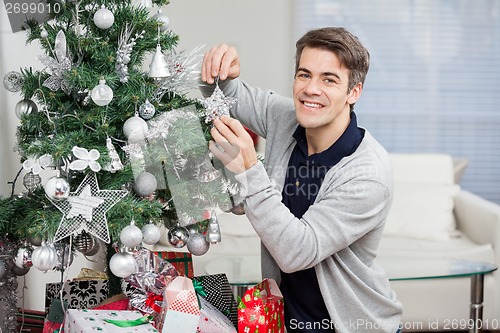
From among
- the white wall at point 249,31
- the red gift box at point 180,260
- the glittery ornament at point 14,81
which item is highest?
the white wall at point 249,31

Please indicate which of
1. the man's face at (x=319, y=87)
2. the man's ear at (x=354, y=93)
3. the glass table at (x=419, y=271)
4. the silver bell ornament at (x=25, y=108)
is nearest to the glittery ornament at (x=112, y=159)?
the silver bell ornament at (x=25, y=108)

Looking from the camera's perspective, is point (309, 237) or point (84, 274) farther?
point (84, 274)

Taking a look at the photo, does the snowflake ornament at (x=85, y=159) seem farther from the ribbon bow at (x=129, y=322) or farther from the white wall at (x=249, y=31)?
→ the white wall at (x=249, y=31)

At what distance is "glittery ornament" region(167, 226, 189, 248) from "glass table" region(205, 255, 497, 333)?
989mm

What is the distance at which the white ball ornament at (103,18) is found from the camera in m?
1.30

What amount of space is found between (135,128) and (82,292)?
0.54 meters

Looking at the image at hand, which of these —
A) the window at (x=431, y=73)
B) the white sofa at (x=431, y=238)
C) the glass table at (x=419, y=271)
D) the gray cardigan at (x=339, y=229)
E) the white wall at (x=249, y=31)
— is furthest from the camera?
the window at (x=431, y=73)

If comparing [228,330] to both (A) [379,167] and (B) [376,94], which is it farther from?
(B) [376,94]

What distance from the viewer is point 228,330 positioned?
1.49 meters

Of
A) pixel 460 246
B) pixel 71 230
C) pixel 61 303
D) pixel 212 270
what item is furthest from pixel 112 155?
pixel 460 246

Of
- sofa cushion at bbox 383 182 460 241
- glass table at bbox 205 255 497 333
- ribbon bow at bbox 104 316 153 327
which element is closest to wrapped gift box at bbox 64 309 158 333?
ribbon bow at bbox 104 316 153 327

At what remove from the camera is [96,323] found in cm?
136

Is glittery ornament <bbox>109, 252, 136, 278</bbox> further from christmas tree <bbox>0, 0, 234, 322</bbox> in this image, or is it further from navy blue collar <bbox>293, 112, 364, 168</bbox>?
navy blue collar <bbox>293, 112, 364, 168</bbox>

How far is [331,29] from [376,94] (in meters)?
3.17
